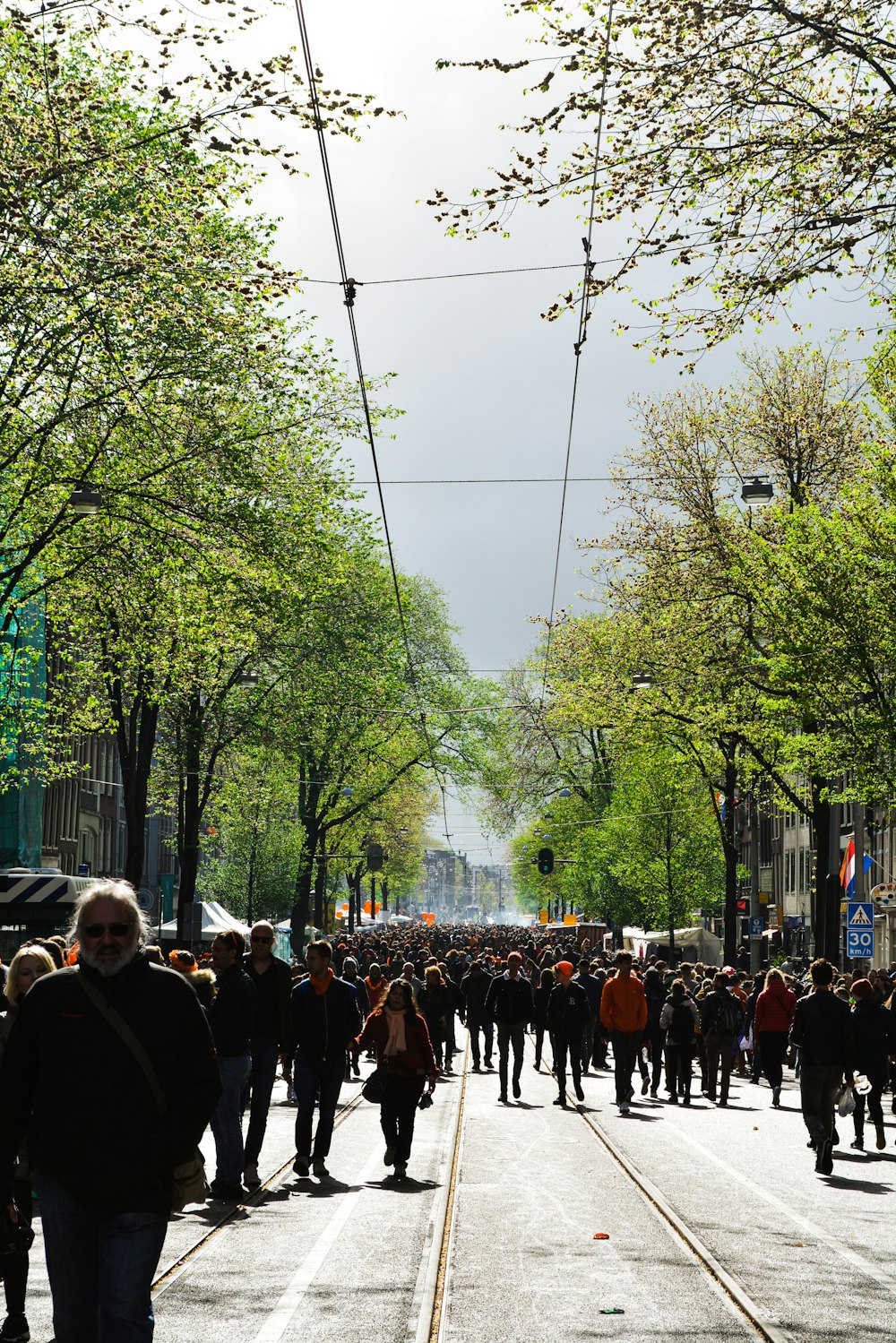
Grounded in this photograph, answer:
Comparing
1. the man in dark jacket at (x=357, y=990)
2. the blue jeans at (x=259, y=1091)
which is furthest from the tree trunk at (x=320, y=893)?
the blue jeans at (x=259, y=1091)

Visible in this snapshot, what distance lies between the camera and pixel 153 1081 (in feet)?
16.6

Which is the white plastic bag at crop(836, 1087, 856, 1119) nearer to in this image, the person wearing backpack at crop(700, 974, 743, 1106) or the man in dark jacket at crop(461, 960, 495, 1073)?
the person wearing backpack at crop(700, 974, 743, 1106)

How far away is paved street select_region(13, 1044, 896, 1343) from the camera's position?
7.99 metres

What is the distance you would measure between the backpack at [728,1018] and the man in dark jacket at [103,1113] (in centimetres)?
1945

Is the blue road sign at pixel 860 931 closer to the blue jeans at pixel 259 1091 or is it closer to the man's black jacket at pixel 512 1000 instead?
the man's black jacket at pixel 512 1000

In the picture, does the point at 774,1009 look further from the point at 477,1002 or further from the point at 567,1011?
the point at 477,1002

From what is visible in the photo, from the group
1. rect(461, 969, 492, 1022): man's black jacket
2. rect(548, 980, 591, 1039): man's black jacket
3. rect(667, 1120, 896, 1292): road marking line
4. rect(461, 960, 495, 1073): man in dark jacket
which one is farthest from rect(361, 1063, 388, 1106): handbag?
rect(461, 969, 492, 1022): man's black jacket

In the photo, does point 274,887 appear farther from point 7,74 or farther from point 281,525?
point 7,74

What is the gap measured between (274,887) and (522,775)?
21.5 metres

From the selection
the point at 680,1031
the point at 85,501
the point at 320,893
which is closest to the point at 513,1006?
the point at 680,1031

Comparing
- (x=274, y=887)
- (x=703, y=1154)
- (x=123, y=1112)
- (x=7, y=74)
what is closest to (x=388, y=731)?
(x=274, y=887)

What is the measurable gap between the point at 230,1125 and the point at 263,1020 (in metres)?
1.08

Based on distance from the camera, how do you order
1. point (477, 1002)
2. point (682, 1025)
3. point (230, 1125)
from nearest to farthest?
point (230, 1125)
point (682, 1025)
point (477, 1002)

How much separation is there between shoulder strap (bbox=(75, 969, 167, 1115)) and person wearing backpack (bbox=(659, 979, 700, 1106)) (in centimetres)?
1856
